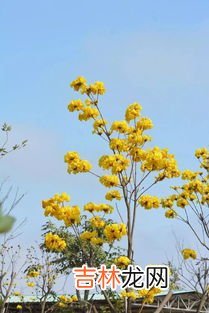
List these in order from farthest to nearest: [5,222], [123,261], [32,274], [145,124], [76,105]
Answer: [32,274] < [76,105] < [145,124] < [123,261] < [5,222]

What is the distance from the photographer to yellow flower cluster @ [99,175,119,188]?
4.72 meters

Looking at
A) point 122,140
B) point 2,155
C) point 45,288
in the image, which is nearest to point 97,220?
point 122,140

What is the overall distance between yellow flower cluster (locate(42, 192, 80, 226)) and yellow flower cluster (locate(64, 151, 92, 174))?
0.75ft

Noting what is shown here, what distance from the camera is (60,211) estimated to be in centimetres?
474

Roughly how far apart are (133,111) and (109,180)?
68 cm

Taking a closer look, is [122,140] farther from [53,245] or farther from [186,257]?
[186,257]

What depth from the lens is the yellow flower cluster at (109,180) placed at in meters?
4.72

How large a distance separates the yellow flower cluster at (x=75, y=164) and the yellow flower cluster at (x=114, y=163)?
0.53 ft

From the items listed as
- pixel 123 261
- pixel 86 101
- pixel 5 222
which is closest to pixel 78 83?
pixel 86 101

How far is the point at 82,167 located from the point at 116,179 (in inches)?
12.4

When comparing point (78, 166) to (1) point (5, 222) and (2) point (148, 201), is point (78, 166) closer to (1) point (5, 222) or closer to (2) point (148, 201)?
(2) point (148, 201)

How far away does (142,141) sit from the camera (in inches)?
195

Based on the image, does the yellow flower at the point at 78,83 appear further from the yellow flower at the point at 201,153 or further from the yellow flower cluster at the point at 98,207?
the yellow flower at the point at 201,153

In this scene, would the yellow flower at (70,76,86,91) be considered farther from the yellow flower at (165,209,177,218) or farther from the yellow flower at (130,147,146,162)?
the yellow flower at (165,209,177,218)
